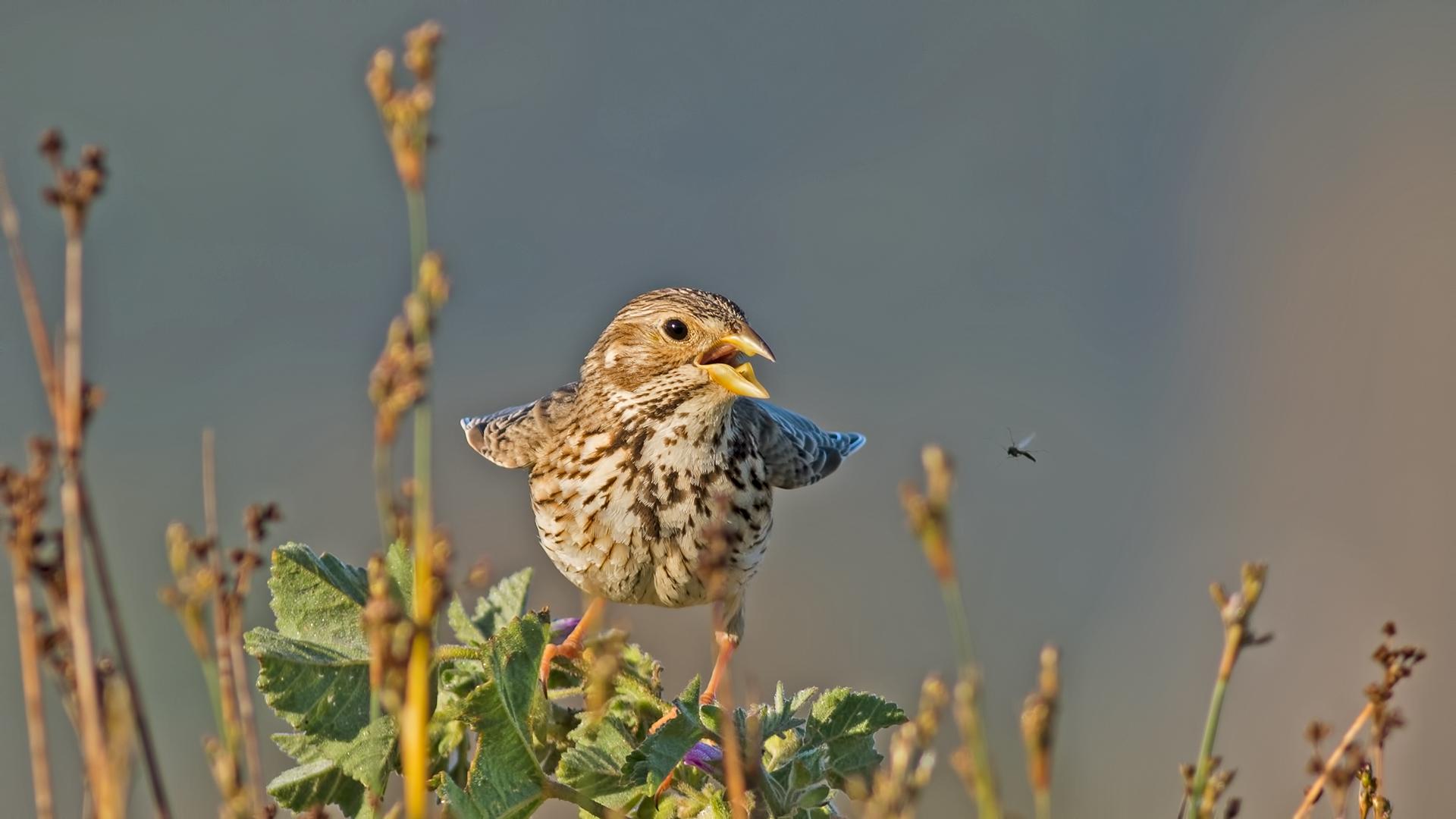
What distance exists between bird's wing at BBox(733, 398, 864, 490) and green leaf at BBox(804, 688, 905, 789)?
2.10m

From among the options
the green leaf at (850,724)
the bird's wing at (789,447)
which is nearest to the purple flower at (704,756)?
the green leaf at (850,724)

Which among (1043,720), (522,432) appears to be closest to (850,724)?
(1043,720)

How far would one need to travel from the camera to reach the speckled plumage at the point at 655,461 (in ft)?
15.0

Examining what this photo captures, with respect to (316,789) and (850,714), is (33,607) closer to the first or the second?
(316,789)

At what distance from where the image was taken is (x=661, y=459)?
4.73 meters

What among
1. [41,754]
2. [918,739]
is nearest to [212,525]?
[41,754]

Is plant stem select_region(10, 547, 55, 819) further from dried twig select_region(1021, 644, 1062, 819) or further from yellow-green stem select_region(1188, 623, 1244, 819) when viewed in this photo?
yellow-green stem select_region(1188, 623, 1244, 819)

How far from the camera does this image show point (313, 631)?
3.11 meters

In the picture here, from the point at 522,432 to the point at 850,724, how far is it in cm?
253

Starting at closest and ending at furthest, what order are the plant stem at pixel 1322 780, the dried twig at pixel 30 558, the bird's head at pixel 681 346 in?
1. the dried twig at pixel 30 558
2. the plant stem at pixel 1322 780
3. the bird's head at pixel 681 346

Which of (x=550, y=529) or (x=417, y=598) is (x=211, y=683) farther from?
(x=550, y=529)

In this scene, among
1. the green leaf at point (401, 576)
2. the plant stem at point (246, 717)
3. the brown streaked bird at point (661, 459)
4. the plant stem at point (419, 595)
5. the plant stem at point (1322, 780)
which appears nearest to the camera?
the plant stem at point (419, 595)

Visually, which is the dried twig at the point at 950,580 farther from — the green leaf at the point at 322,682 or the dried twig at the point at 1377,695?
the green leaf at the point at 322,682

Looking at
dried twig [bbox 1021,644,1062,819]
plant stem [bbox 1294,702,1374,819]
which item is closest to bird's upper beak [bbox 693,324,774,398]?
plant stem [bbox 1294,702,1374,819]
